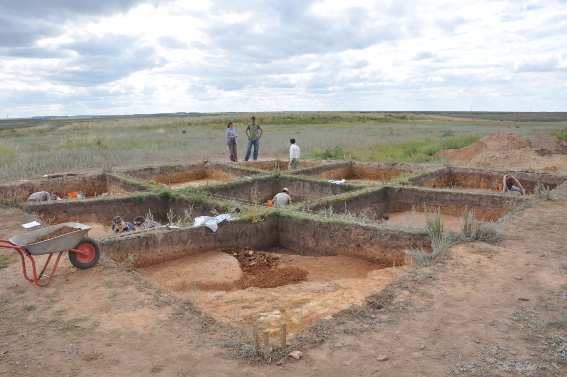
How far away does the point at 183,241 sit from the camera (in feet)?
19.2

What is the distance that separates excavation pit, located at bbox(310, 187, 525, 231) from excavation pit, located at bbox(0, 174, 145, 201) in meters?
4.60

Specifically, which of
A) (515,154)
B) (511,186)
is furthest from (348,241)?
(515,154)

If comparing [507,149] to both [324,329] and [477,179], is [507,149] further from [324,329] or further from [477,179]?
[324,329]

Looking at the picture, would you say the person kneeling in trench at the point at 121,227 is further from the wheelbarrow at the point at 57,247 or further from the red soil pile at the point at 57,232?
the red soil pile at the point at 57,232

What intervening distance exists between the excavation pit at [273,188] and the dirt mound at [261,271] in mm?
2937

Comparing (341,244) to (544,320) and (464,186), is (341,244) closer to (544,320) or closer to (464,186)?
(544,320)

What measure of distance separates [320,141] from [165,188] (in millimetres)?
13539

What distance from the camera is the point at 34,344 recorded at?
3096mm

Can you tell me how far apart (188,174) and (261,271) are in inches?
309

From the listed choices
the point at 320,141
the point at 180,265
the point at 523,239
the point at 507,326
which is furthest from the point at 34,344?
the point at 320,141

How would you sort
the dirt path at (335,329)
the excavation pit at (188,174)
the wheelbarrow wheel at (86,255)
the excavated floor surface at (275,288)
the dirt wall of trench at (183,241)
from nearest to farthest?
1. the dirt path at (335,329)
2. the excavated floor surface at (275,288)
3. the wheelbarrow wheel at (86,255)
4. the dirt wall of trench at (183,241)
5. the excavation pit at (188,174)

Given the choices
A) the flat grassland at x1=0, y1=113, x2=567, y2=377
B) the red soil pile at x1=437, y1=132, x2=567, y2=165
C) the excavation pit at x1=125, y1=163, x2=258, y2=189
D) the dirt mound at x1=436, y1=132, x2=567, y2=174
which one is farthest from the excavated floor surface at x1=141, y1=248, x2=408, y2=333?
the red soil pile at x1=437, y1=132, x2=567, y2=165

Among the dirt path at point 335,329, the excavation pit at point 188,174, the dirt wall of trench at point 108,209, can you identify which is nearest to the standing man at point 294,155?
the excavation pit at point 188,174

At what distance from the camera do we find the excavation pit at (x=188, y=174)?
11758 mm
